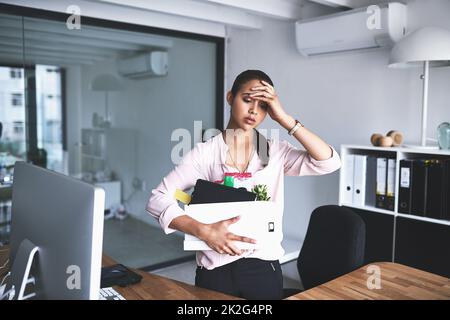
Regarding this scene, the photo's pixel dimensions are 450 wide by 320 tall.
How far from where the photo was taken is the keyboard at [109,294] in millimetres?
1357

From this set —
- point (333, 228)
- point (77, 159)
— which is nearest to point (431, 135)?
point (333, 228)

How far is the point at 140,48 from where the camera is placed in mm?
3797

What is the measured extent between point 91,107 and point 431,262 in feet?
9.61

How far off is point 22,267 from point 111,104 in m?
2.81

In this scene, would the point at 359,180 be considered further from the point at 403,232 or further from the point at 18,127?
the point at 18,127

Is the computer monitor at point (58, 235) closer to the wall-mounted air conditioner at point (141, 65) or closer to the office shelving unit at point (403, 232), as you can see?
the office shelving unit at point (403, 232)

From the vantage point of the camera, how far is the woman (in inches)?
52.3

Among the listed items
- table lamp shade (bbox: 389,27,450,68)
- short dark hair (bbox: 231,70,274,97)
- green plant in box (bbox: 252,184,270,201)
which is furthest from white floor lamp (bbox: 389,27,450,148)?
green plant in box (bbox: 252,184,270,201)

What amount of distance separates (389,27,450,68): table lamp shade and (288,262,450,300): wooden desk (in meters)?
1.30

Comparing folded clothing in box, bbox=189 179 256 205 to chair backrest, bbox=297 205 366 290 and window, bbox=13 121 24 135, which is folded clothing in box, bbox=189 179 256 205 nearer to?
chair backrest, bbox=297 205 366 290

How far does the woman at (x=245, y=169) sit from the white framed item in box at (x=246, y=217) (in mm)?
24

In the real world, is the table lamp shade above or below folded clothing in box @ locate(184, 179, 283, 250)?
above

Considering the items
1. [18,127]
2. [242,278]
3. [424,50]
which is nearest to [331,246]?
[242,278]

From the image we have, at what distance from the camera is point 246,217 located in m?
1.22
